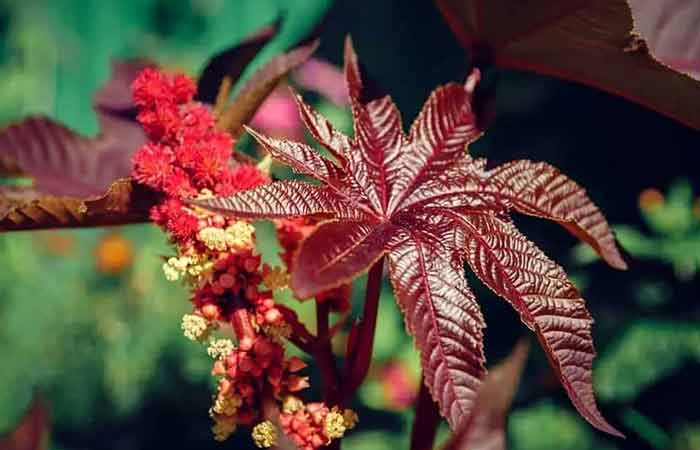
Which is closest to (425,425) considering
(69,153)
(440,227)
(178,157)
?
(440,227)

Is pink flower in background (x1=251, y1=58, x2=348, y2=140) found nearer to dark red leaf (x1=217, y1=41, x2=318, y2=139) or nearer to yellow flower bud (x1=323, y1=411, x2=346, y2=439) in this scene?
dark red leaf (x1=217, y1=41, x2=318, y2=139)

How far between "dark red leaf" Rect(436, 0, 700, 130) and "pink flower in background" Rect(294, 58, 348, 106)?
0.49 meters

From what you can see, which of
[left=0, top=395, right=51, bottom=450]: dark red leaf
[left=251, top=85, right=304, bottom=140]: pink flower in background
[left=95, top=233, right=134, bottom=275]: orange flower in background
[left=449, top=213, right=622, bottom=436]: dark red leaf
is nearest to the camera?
[left=0, top=395, right=51, bottom=450]: dark red leaf

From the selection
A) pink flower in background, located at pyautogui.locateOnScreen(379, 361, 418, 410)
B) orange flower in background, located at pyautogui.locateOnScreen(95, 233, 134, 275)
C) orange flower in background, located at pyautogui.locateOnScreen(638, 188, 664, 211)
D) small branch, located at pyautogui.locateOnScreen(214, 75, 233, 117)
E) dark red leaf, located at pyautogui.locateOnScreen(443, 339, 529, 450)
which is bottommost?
pink flower in background, located at pyautogui.locateOnScreen(379, 361, 418, 410)

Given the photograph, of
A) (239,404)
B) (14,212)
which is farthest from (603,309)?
(14,212)

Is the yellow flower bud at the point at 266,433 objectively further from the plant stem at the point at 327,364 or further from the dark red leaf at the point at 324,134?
the dark red leaf at the point at 324,134

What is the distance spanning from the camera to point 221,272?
28.2 inches

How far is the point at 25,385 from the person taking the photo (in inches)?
58.4

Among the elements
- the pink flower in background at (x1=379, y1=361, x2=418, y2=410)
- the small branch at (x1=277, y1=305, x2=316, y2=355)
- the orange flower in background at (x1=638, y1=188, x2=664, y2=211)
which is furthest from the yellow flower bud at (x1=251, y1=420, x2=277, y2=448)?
the orange flower in background at (x1=638, y1=188, x2=664, y2=211)

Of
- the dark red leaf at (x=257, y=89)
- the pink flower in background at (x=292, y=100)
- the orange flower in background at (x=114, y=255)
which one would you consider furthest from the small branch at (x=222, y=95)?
the orange flower in background at (x=114, y=255)

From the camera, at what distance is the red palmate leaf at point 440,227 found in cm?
64

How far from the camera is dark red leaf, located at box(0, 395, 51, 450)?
1.41ft

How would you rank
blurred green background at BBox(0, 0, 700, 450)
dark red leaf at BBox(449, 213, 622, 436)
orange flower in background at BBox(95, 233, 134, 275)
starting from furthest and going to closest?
orange flower in background at BBox(95, 233, 134, 275) → blurred green background at BBox(0, 0, 700, 450) → dark red leaf at BBox(449, 213, 622, 436)

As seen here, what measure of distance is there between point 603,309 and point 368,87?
0.60 meters
